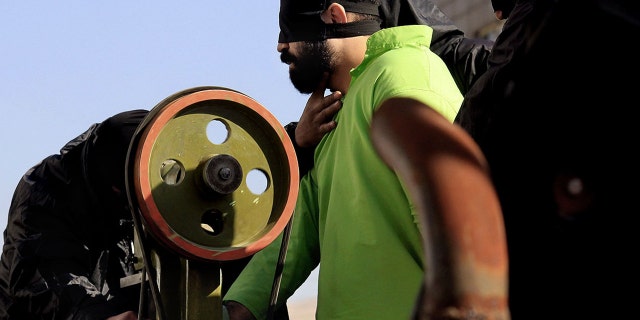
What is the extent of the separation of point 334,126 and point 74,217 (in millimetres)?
1935

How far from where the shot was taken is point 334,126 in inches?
119

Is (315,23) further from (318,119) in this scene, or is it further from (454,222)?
(454,222)

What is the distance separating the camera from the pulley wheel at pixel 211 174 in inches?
110

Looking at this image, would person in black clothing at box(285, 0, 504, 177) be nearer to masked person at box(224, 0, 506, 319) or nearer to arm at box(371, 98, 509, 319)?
masked person at box(224, 0, 506, 319)

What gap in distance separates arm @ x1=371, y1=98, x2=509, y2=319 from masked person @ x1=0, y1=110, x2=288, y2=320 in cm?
320

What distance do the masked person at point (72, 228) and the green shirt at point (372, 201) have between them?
182 centimetres

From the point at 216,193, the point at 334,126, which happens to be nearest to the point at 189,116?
the point at 216,193

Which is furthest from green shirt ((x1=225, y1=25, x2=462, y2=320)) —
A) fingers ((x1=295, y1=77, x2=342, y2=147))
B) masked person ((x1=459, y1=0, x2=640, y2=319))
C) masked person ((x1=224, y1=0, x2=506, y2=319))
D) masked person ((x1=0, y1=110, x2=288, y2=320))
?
masked person ((x1=0, y1=110, x2=288, y2=320))

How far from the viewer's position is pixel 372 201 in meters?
2.50

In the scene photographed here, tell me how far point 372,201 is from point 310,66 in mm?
977

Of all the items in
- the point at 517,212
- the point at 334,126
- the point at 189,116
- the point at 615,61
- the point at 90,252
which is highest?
the point at 615,61

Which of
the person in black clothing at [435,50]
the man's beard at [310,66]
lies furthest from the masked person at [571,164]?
the man's beard at [310,66]

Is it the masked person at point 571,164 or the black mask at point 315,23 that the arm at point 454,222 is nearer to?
the masked person at point 571,164

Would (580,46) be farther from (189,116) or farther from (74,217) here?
(74,217)
